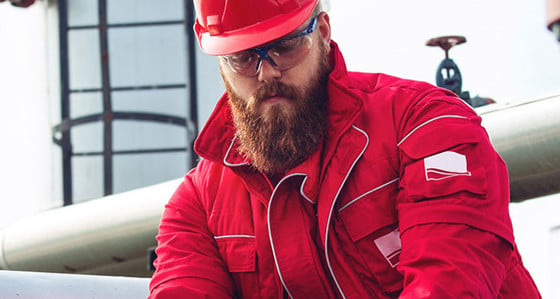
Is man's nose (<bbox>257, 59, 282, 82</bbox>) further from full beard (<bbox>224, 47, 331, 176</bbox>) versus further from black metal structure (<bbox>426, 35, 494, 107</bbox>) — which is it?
black metal structure (<bbox>426, 35, 494, 107</bbox>)

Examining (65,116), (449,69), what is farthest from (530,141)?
(65,116)

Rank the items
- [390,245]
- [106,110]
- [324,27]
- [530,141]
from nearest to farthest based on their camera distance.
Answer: [390,245] → [324,27] → [530,141] → [106,110]

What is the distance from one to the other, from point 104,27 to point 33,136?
3.69ft

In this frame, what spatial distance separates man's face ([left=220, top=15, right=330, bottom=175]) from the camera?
61.5 inches

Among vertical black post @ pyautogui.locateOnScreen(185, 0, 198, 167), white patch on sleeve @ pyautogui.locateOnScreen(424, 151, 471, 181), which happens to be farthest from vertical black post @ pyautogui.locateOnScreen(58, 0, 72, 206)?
white patch on sleeve @ pyautogui.locateOnScreen(424, 151, 471, 181)

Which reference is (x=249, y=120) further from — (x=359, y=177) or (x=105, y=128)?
(x=105, y=128)

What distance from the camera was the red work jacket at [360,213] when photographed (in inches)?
51.6

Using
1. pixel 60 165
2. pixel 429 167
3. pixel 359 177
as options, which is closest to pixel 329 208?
pixel 359 177

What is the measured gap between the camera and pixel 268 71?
1529 mm

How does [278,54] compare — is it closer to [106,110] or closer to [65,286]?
[65,286]

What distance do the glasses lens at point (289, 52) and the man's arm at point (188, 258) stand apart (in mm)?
364

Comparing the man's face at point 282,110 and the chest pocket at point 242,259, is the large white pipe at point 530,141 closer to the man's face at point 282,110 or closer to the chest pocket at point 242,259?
the man's face at point 282,110

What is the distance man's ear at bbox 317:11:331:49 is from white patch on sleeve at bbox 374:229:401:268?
460 mm

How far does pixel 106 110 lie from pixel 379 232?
5006mm
